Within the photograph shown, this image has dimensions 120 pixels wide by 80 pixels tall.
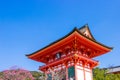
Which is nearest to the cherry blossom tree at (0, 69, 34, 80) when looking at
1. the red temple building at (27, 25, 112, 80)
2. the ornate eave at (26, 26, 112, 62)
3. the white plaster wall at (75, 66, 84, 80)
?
the ornate eave at (26, 26, 112, 62)

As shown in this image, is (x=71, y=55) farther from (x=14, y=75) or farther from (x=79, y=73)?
(x=14, y=75)

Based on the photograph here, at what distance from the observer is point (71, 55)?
21297 mm

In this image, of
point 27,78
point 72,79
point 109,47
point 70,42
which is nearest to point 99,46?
point 109,47

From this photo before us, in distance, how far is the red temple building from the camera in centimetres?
2103

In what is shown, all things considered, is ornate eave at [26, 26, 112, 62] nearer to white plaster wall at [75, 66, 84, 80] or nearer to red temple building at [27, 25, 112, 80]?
red temple building at [27, 25, 112, 80]

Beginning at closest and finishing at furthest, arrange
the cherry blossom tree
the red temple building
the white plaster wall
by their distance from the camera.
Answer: the white plaster wall → the red temple building → the cherry blossom tree

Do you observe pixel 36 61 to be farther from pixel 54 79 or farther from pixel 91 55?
pixel 91 55

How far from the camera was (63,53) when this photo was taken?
2323 centimetres

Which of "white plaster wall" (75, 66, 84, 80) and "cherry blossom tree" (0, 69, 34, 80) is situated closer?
"white plaster wall" (75, 66, 84, 80)

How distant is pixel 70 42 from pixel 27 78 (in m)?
16.8

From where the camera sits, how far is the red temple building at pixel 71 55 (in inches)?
828

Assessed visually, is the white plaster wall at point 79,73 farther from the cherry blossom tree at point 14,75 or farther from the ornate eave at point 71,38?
the cherry blossom tree at point 14,75

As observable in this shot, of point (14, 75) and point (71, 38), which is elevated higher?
point (71, 38)

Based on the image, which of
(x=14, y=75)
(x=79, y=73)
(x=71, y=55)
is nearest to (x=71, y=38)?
(x=71, y=55)
